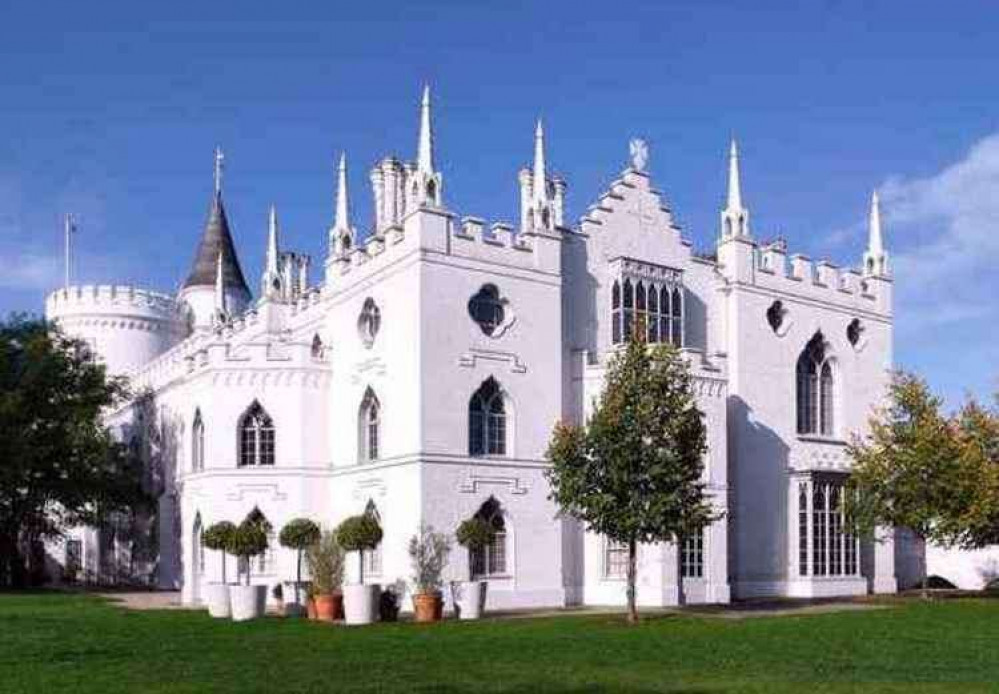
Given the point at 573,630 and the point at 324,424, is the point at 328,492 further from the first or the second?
the point at 573,630

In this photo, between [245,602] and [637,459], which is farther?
[245,602]

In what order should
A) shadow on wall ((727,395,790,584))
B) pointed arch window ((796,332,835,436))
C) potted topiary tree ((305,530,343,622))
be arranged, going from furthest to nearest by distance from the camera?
pointed arch window ((796,332,835,436)), shadow on wall ((727,395,790,584)), potted topiary tree ((305,530,343,622))

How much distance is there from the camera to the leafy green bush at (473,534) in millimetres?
31109

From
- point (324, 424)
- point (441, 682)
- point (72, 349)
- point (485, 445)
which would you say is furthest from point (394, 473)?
point (72, 349)

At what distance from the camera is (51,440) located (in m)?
45.2

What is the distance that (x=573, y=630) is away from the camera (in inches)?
958

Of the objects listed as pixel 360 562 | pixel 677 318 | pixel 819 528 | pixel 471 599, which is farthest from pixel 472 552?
pixel 819 528

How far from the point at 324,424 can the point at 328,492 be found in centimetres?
213

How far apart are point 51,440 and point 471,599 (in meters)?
23.2

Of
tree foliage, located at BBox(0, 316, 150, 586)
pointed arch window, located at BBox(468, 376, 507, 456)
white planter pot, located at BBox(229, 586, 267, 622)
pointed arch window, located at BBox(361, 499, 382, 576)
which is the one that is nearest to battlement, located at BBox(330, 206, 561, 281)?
pointed arch window, located at BBox(468, 376, 507, 456)

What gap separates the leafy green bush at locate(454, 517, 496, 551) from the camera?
3111 cm

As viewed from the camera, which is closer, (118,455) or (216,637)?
(216,637)

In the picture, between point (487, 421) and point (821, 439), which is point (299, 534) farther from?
point (821, 439)

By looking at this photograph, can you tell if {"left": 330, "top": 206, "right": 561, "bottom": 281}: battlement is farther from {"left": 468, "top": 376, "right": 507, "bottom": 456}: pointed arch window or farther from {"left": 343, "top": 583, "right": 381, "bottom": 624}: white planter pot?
{"left": 343, "top": 583, "right": 381, "bottom": 624}: white planter pot
